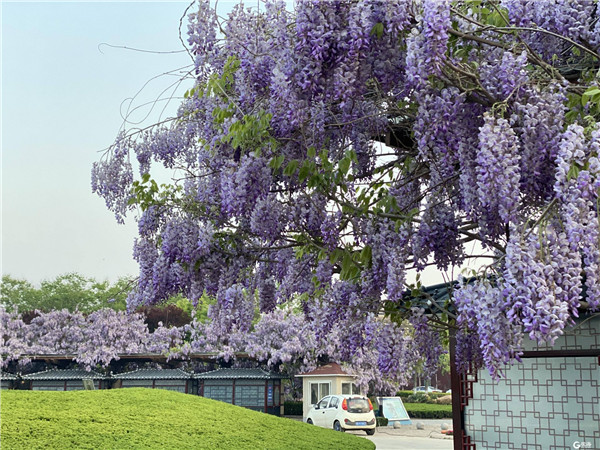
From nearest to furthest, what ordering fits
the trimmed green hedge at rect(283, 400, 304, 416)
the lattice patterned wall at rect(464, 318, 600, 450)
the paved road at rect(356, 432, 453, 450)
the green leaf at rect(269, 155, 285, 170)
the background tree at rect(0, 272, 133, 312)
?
the green leaf at rect(269, 155, 285, 170) < the lattice patterned wall at rect(464, 318, 600, 450) < the paved road at rect(356, 432, 453, 450) < the trimmed green hedge at rect(283, 400, 304, 416) < the background tree at rect(0, 272, 133, 312)

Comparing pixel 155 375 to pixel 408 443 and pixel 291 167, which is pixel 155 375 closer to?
pixel 408 443

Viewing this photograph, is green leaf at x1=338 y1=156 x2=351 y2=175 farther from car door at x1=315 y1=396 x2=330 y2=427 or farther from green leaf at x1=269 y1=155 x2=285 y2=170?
car door at x1=315 y1=396 x2=330 y2=427

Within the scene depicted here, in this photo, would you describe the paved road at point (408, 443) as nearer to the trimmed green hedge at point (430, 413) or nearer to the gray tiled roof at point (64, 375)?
the trimmed green hedge at point (430, 413)

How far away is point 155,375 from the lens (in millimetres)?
23344

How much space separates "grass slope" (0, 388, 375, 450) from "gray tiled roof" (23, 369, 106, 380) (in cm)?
1472

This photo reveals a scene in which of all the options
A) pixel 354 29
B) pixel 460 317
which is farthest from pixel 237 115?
pixel 460 317

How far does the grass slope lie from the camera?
23.7ft

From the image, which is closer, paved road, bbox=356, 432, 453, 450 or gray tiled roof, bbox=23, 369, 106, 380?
paved road, bbox=356, 432, 453, 450

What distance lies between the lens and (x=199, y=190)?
5.16 meters

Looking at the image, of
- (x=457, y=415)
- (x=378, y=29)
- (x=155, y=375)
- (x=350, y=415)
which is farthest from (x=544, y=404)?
(x=155, y=375)

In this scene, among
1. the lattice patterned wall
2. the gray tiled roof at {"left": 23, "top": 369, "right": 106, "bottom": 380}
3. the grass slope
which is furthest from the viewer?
the gray tiled roof at {"left": 23, "top": 369, "right": 106, "bottom": 380}

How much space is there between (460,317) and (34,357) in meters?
24.6

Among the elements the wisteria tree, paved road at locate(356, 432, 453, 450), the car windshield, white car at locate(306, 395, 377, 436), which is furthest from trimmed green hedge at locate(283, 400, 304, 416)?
the wisteria tree

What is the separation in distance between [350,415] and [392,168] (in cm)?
1500
